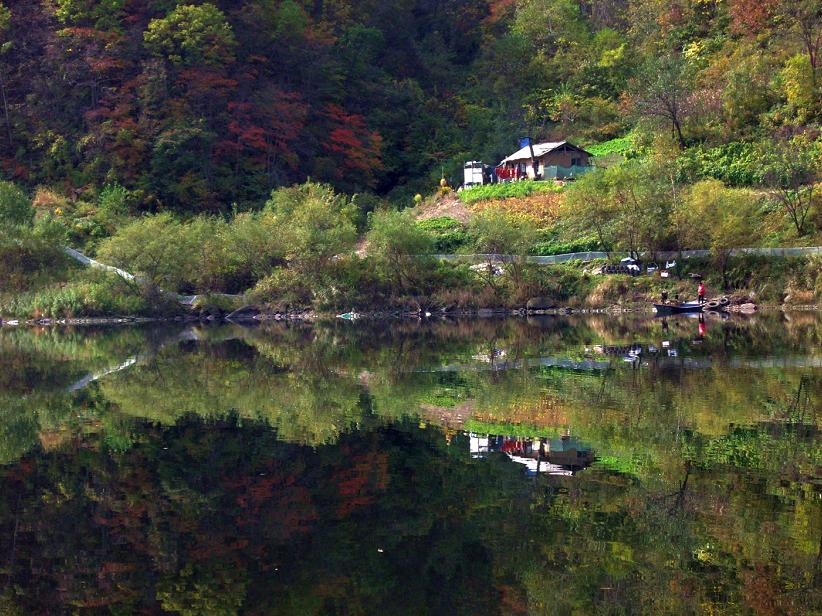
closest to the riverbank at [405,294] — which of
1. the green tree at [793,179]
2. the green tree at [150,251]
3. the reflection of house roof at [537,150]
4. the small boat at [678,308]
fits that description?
the green tree at [150,251]

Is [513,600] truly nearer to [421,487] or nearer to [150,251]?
[421,487]

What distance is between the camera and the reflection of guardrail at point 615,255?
48.8 metres

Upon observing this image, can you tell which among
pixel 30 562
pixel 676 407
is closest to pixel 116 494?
pixel 30 562

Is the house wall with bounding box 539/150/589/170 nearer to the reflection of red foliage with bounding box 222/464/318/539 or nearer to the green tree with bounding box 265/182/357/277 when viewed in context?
the green tree with bounding box 265/182/357/277

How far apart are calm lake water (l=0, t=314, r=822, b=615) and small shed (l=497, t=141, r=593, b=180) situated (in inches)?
1303

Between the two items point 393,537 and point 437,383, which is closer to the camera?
point 393,537

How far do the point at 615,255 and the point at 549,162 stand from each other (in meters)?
12.8

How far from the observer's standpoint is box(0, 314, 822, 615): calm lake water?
12242mm

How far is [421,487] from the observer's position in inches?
654

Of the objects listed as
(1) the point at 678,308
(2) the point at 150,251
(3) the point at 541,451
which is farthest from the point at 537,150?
(3) the point at 541,451

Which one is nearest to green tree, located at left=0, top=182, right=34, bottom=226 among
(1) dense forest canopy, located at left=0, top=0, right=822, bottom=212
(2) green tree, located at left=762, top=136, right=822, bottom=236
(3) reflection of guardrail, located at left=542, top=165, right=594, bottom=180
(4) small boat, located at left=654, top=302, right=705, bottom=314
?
(1) dense forest canopy, located at left=0, top=0, right=822, bottom=212

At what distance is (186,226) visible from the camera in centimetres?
5594

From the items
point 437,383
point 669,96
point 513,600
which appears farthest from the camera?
point 669,96

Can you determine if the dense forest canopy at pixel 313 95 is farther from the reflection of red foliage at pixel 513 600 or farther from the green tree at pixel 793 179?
the reflection of red foliage at pixel 513 600
